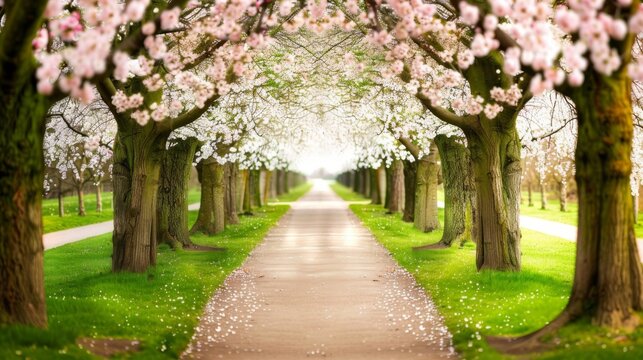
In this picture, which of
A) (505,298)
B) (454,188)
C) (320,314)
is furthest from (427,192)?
(320,314)

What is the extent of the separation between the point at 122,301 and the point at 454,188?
43.1ft

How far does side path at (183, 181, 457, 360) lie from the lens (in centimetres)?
1057

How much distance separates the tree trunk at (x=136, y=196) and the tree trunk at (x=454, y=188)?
32.6ft

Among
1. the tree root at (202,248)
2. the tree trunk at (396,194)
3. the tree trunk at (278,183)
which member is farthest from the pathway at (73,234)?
the tree trunk at (278,183)

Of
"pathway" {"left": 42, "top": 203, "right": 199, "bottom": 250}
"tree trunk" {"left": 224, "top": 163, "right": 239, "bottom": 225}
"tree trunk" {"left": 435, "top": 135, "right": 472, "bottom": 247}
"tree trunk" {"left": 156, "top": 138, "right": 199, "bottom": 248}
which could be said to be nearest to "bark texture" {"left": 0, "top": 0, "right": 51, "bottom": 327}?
"tree trunk" {"left": 156, "top": 138, "right": 199, "bottom": 248}

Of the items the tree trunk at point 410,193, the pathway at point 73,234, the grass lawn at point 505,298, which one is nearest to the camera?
the grass lawn at point 505,298

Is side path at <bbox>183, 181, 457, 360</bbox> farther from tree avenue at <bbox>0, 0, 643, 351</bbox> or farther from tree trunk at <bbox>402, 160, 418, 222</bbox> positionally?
tree trunk at <bbox>402, 160, 418, 222</bbox>

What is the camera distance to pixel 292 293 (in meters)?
15.4

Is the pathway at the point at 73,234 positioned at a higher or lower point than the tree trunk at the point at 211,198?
lower

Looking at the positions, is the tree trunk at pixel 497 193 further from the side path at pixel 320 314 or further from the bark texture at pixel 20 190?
the bark texture at pixel 20 190

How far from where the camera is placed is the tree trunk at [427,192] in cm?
3042

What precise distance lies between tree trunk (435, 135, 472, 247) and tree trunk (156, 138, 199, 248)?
751 cm

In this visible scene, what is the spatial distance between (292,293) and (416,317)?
10.7 ft

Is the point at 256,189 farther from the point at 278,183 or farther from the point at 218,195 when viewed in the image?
the point at 278,183
